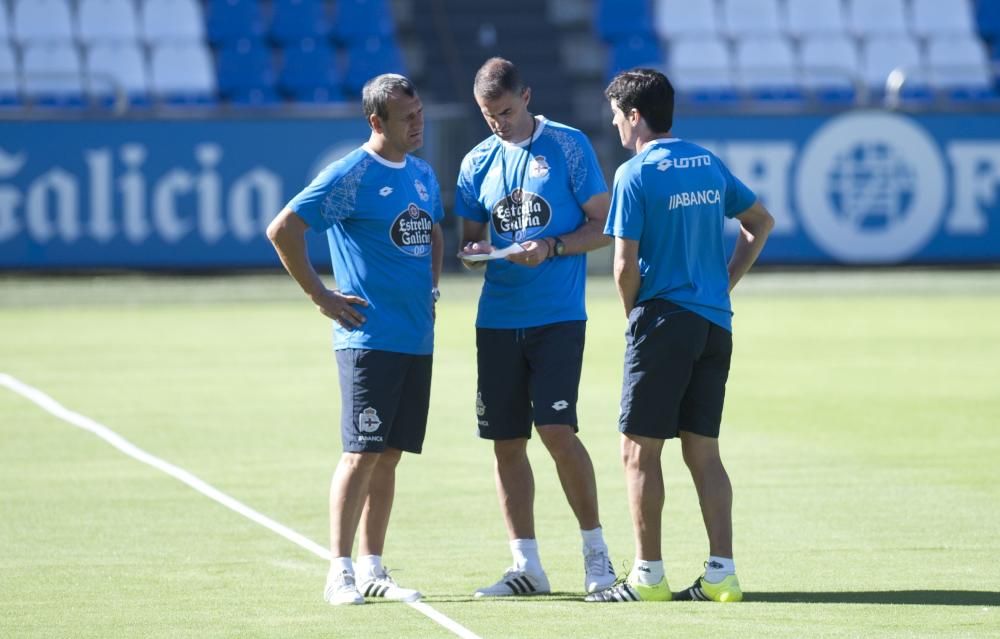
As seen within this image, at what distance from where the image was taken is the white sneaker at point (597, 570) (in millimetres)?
7672

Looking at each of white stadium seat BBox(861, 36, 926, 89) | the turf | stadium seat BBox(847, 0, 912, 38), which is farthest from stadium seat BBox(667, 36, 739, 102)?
the turf

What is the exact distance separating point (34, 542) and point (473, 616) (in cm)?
285

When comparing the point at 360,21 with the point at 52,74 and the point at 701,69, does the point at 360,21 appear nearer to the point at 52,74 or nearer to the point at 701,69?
the point at 52,74

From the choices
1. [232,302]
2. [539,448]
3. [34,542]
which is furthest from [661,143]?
[232,302]

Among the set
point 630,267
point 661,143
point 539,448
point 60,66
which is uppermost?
point 60,66

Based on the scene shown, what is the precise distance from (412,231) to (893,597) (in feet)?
8.64

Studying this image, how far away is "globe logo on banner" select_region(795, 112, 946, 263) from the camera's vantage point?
27.1 meters

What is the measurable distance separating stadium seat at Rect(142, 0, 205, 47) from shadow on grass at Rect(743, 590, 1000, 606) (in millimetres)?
24278

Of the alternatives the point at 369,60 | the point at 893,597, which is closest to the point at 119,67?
the point at 369,60

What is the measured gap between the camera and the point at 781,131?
2720 centimetres

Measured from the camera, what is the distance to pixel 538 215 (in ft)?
26.2

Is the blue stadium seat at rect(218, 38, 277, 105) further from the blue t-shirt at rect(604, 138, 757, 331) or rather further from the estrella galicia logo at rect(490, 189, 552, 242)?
the blue t-shirt at rect(604, 138, 757, 331)

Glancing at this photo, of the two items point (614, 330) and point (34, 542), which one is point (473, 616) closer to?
point (34, 542)

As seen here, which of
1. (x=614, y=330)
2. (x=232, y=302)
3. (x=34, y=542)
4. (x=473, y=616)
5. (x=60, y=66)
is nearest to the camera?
(x=473, y=616)
